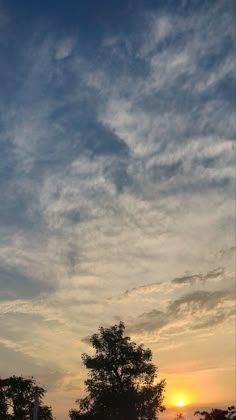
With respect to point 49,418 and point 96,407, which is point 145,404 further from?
point 49,418

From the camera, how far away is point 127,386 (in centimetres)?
6706

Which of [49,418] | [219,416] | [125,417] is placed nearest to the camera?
[219,416]

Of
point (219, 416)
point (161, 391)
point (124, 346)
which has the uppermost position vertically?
point (124, 346)

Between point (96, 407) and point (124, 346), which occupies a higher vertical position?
point (124, 346)

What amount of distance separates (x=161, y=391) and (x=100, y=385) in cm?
1054

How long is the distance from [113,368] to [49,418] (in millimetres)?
41077

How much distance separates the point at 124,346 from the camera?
69.8m

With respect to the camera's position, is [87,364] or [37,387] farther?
[37,387]

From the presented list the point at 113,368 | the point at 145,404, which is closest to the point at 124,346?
the point at 113,368

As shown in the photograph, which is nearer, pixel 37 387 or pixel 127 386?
pixel 127 386

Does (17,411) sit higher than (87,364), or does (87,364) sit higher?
(87,364)

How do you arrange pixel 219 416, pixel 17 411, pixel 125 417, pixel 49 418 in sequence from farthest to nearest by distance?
1. pixel 49 418
2. pixel 17 411
3. pixel 125 417
4. pixel 219 416

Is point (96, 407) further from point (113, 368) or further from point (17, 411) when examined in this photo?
point (17, 411)

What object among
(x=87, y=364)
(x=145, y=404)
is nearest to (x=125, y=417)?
(x=145, y=404)
